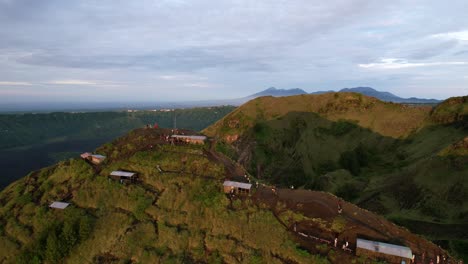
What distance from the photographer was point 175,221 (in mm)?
22312

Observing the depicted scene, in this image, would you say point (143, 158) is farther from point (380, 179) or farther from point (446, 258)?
point (380, 179)

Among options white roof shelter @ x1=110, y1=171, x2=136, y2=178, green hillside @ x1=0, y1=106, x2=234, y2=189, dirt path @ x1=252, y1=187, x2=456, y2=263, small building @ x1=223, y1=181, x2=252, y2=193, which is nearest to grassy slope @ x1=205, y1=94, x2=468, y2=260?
small building @ x1=223, y1=181, x2=252, y2=193

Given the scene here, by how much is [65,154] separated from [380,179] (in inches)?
3681

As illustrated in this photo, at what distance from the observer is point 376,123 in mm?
65688

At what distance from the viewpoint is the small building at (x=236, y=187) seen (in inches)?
916

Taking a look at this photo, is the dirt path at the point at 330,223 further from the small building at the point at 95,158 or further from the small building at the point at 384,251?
the small building at the point at 95,158

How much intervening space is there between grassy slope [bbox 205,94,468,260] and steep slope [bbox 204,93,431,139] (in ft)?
0.73

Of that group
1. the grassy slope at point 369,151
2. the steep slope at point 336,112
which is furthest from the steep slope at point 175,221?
the steep slope at point 336,112

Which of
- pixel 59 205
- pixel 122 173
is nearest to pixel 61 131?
pixel 59 205

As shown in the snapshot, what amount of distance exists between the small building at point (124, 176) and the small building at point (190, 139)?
7.25 m

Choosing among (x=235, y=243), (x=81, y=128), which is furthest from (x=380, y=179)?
(x=81, y=128)

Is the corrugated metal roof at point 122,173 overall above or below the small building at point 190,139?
below

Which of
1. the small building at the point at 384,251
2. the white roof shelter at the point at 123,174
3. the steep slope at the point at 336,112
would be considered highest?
the steep slope at the point at 336,112

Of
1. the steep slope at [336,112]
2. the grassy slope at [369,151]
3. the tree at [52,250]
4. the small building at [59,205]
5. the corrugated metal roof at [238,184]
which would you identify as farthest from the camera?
the steep slope at [336,112]
